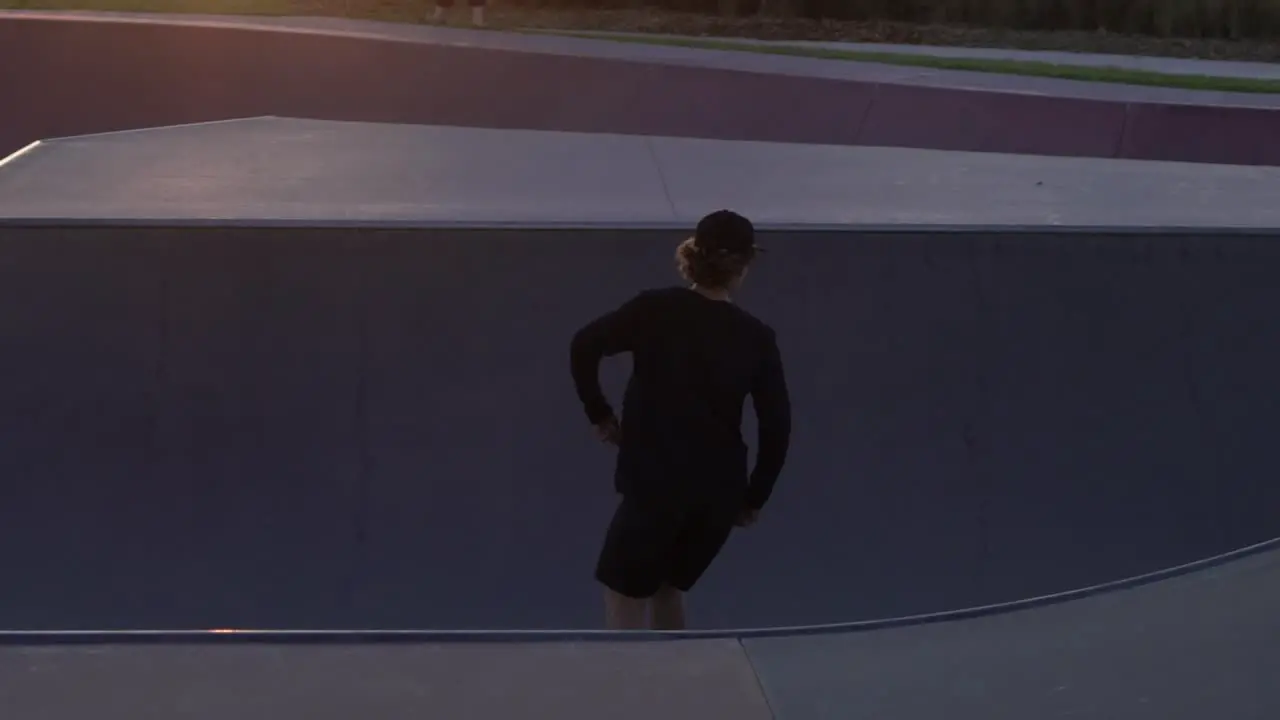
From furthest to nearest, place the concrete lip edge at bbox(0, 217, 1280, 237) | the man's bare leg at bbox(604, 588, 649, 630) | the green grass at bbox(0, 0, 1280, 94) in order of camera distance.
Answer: the green grass at bbox(0, 0, 1280, 94), the concrete lip edge at bbox(0, 217, 1280, 237), the man's bare leg at bbox(604, 588, 649, 630)

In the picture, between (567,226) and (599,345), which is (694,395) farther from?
(567,226)

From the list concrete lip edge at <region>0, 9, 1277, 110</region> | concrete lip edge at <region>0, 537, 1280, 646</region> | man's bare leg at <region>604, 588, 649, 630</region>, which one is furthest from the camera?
concrete lip edge at <region>0, 9, 1277, 110</region>

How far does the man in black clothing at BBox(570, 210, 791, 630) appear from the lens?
4117 millimetres

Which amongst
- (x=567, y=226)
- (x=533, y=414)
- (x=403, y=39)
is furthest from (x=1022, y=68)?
(x=533, y=414)

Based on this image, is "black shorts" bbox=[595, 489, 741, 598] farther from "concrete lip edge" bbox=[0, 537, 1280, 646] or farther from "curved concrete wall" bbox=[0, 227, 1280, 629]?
"curved concrete wall" bbox=[0, 227, 1280, 629]

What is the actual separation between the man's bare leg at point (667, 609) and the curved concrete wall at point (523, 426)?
60.1 inches

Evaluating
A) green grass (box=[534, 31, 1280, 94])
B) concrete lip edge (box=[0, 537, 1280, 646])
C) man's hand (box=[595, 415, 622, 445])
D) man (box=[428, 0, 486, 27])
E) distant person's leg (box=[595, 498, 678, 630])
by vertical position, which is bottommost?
man (box=[428, 0, 486, 27])

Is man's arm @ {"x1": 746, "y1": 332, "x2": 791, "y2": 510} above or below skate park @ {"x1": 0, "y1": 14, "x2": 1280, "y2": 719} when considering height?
above

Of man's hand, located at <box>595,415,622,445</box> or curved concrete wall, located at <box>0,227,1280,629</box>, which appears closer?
man's hand, located at <box>595,415,622,445</box>

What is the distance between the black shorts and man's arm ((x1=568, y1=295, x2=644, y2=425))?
33 cm

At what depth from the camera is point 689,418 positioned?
13.5ft

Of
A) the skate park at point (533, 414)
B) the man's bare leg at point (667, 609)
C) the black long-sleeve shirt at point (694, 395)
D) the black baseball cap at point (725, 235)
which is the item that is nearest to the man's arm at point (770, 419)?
the black long-sleeve shirt at point (694, 395)

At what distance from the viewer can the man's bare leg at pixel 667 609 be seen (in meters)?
4.30

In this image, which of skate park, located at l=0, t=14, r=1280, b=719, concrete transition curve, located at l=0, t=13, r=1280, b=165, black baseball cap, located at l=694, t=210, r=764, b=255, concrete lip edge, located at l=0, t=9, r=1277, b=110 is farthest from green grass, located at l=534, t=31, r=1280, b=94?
black baseball cap, located at l=694, t=210, r=764, b=255
